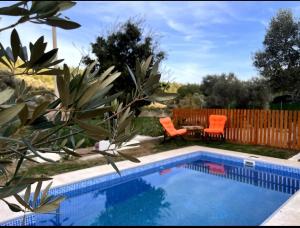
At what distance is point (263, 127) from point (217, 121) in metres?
1.80

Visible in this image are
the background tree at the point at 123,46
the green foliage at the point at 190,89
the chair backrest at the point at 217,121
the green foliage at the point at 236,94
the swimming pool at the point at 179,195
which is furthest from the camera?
the green foliage at the point at 190,89

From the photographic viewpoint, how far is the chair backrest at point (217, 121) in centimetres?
1110

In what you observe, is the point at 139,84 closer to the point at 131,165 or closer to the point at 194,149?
the point at 131,165

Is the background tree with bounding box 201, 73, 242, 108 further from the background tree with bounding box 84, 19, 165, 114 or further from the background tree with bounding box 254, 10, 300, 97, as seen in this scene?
the background tree with bounding box 84, 19, 165, 114

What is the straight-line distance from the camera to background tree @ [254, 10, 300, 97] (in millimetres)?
14000

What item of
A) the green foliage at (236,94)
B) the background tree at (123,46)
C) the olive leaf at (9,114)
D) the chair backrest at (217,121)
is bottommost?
the chair backrest at (217,121)

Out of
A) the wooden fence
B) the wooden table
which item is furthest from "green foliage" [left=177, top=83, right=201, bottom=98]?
the wooden fence

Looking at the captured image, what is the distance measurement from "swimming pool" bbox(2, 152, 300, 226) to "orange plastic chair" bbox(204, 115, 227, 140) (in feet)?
7.68

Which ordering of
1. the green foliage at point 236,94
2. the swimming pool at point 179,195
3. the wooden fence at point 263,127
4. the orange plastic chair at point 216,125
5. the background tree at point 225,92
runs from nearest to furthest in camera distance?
the swimming pool at point 179,195 < the wooden fence at point 263,127 < the orange plastic chair at point 216,125 < the green foliage at point 236,94 < the background tree at point 225,92

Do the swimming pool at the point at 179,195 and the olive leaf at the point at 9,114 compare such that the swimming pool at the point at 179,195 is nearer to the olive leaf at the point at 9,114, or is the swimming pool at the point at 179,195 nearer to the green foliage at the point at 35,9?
the olive leaf at the point at 9,114

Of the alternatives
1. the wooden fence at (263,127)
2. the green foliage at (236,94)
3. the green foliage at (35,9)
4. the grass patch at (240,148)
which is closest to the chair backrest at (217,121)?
the wooden fence at (263,127)

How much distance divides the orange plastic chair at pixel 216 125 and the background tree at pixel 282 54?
543cm

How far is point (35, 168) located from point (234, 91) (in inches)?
657

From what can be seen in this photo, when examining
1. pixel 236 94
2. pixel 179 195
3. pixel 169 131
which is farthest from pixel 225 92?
pixel 179 195
